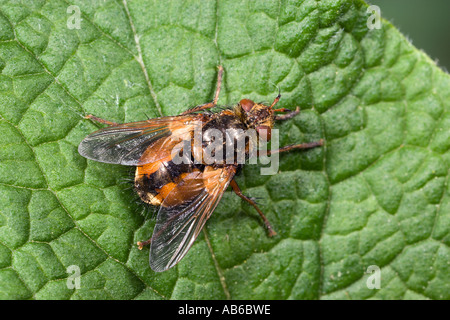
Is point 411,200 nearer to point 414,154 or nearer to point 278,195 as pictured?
point 414,154

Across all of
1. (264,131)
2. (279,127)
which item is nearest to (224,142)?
(264,131)

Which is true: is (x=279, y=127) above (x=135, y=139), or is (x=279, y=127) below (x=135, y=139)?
above

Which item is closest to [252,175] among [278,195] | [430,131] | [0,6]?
[278,195]

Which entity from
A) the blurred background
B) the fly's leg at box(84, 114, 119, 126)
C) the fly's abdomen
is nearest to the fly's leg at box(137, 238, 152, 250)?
the fly's abdomen

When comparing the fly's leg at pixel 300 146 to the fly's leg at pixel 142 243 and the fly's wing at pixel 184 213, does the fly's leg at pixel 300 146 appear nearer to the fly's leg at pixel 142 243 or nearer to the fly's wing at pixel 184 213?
the fly's wing at pixel 184 213

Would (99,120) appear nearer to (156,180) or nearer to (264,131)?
(156,180)

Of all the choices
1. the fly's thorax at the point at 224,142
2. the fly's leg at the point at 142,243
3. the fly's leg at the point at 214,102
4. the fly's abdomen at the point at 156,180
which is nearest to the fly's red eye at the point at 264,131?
the fly's thorax at the point at 224,142
